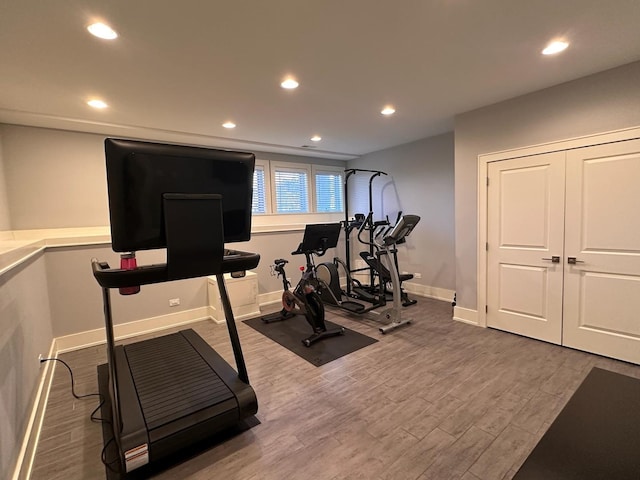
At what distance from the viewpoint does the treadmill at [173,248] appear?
1.45 m

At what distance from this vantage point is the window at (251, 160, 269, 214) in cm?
564

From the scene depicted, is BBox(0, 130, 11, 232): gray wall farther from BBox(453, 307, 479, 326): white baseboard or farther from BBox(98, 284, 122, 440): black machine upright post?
BBox(453, 307, 479, 326): white baseboard

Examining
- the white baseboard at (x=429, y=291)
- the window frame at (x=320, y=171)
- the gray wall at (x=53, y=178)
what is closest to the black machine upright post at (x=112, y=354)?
the gray wall at (x=53, y=178)

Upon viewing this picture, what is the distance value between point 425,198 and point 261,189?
302 centimetres

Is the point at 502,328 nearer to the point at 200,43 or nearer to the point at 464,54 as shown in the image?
the point at 464,54

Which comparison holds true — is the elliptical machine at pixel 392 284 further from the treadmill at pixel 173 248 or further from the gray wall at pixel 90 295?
the treadmill at pixel 173 248

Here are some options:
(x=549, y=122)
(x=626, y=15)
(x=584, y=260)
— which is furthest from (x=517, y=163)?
(x=626, y=15)

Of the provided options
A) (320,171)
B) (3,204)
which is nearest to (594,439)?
(3,204)

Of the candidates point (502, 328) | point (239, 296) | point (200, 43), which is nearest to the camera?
point (200, 43)

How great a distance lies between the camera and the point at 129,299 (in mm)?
3994

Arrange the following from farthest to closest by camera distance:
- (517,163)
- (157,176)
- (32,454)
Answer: (517,163) → (32,454) → (157,176)

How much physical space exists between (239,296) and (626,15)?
15.6 ft

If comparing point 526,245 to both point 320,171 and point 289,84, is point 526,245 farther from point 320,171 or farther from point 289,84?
point 320,171

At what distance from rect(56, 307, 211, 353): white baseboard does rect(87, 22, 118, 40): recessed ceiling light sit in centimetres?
330
